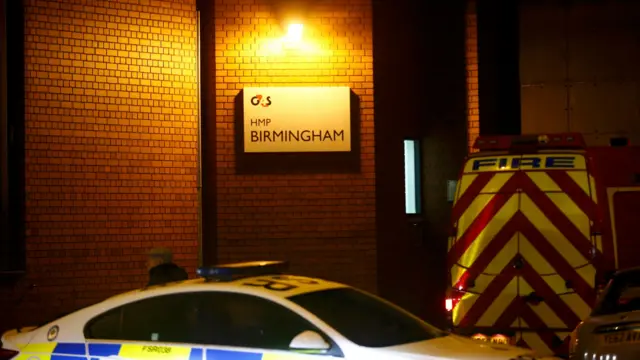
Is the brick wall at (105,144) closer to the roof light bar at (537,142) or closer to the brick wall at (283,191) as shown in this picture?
the brick wall at (283,191)

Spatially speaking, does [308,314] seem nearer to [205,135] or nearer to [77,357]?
[77,357]

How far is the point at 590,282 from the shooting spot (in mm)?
8586

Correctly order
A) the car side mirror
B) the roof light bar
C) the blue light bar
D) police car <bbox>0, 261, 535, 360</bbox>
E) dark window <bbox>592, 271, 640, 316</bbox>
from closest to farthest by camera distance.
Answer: the car side mirror
police car <bbox>0, 261, 535, 360</bbox>
the blue light bar
dark window <bbox>592, 271, 640, 316</bbox>
the roof light bar

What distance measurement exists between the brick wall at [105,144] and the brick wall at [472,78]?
160 inches

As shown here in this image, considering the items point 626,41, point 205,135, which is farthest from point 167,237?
point 626,41

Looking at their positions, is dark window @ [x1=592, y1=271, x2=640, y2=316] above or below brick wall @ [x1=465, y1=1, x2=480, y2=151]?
below

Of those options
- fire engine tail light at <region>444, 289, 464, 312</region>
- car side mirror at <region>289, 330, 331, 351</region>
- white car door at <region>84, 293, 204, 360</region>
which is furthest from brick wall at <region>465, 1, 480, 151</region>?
car side mirror at <region>289, 330, 331, 351</region>

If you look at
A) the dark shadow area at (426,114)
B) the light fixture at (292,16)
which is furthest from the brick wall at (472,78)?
the light fixture at (292,16)

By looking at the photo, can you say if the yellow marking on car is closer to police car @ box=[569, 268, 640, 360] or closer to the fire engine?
police car @ box=[569, 268, 640, 360]

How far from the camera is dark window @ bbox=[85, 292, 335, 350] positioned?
253 inches

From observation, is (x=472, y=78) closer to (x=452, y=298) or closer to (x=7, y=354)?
(x=452, y=298)

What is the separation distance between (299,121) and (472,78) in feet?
9.83

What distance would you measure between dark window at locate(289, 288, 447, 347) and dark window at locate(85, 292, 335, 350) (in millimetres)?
213

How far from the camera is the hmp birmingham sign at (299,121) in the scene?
39.9 ft
